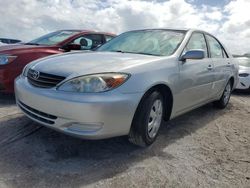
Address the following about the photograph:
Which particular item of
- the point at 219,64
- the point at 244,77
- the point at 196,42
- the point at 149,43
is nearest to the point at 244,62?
the point at 244,77

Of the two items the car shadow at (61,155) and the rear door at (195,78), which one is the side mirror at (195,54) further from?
the car shadow at (61,155)

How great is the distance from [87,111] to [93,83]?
30cm

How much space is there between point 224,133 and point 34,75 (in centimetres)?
281

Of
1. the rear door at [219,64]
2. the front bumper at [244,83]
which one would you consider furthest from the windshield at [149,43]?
the front bumper at [244,83]

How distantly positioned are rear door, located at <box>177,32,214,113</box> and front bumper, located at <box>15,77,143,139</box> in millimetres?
1042

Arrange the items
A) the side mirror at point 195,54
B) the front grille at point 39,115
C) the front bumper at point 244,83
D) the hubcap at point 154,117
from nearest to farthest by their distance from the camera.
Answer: the front grille at point 39,115 < the hubcap at point 154,117 < the side mirror at point 195,54 < the front bumper at point 244,83

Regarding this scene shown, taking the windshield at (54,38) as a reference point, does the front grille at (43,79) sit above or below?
below

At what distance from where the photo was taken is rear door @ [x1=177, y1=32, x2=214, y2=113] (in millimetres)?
3951

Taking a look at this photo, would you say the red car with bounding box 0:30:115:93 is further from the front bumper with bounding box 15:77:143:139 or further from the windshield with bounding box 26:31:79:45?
the front bumper with bounding box 15:77:143:139

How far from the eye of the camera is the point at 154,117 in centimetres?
355

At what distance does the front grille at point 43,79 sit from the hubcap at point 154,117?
43.9 inches

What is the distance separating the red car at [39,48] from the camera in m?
5.05

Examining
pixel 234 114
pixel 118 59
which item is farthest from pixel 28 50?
pixel 234 114

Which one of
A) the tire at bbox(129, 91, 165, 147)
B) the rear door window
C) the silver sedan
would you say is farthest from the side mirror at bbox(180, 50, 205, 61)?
the tire at bbox(129, 91, 165, 147)
